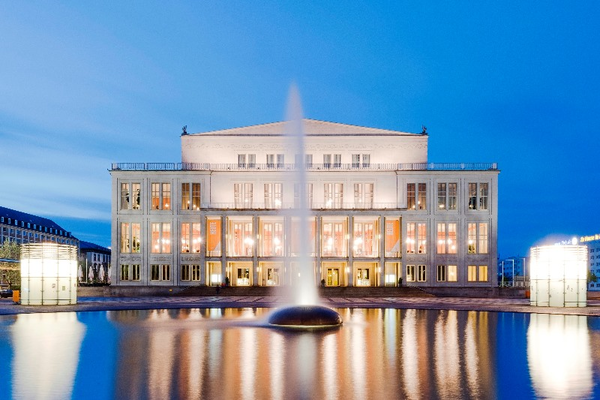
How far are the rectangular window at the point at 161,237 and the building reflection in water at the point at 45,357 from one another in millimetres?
43318

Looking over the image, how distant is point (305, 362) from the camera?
15414mm

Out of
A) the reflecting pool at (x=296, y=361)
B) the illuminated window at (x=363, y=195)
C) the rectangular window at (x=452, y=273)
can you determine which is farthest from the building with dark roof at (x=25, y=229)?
the reflecting pool at (x=296, y=361)

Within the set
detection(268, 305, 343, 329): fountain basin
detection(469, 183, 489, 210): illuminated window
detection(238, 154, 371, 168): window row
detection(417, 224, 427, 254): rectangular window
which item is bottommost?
detection(268, 305, 343, 329): fountain basin

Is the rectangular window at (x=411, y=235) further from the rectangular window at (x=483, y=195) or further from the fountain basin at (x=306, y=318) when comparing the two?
the fountain basin at (x=306, y=318)

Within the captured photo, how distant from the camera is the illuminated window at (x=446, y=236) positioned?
70.4 m

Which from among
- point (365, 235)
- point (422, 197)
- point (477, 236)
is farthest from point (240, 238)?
point (477, 236)

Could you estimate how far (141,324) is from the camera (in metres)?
26.1

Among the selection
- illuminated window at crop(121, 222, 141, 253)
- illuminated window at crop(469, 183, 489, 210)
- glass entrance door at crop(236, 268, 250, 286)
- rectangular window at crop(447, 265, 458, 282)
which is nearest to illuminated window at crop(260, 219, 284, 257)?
glass entrance door at crop(236, 268, 250, 286)

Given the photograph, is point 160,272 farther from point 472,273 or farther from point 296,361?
point 296,361

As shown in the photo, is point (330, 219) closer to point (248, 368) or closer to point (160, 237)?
point (160, 237)

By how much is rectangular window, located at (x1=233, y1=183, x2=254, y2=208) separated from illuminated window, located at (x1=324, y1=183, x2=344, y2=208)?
896cm

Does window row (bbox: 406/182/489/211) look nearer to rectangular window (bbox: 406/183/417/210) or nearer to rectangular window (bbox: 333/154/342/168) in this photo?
rectangular window (bbox: 406/183/417/210)

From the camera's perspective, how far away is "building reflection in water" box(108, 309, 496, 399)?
1212 centimetres

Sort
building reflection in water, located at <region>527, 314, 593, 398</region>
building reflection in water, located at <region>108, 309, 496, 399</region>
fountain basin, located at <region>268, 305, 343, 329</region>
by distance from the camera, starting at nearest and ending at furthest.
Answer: building reflection in water, located at <region>108, 309, 496, 399</region>
building reflection in water, located at <region>527, 314, 593, 398</region>
fountain basin, located at <region>268, 305, 343, 329</region>
